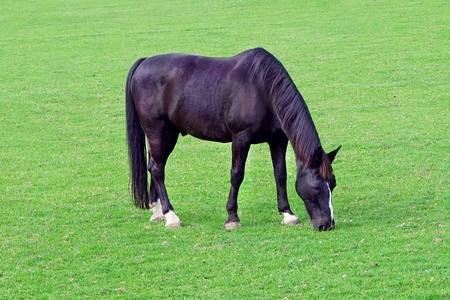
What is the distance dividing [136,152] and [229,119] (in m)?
1.78

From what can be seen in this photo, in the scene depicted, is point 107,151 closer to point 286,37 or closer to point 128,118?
point 128,118

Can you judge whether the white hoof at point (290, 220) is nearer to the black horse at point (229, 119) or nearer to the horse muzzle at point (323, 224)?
the black horse at point (229, 119)

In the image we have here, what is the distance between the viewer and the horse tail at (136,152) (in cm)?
1000

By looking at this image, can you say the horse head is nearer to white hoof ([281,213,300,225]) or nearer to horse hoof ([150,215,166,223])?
white hoof ([281,213,300,225])

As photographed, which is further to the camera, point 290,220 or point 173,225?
point 173,225

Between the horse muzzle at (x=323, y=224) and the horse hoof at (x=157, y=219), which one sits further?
the horse hoof at (x=157, y=219)

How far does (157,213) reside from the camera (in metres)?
9.98

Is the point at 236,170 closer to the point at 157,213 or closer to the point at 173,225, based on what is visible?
the point at 173,225

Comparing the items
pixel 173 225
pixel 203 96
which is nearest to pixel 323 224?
pixel 173 225

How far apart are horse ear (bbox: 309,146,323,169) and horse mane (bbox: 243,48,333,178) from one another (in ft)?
0.14

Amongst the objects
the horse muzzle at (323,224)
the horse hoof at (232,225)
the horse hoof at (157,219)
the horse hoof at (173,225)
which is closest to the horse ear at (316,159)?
the horse muzzle at (323,224)

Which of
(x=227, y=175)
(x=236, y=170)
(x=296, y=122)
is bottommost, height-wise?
(x=227, y=175)

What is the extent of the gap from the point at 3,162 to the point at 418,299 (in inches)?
394

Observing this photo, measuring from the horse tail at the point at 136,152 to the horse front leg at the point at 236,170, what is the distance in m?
1.55
